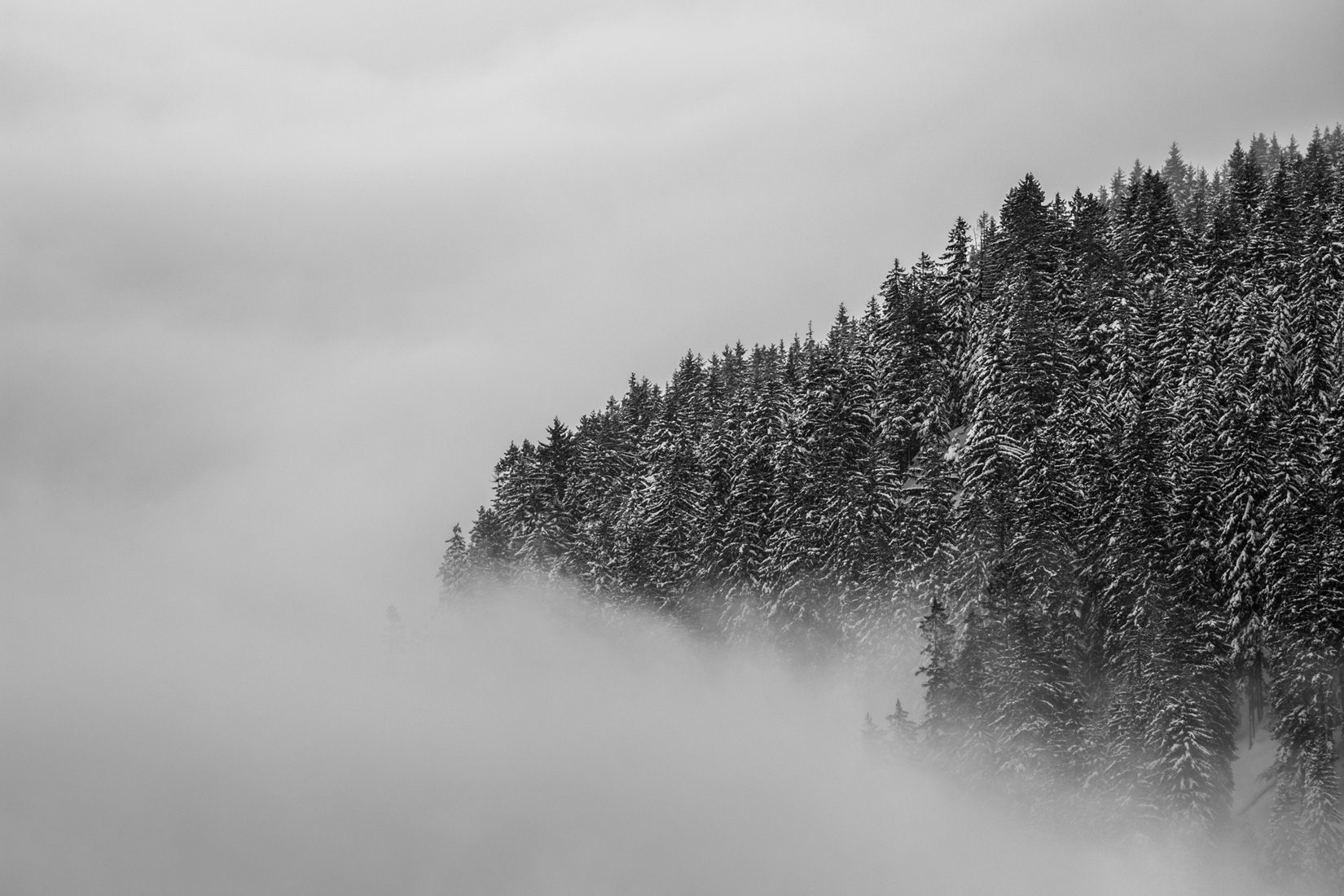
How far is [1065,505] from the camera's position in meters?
76.8

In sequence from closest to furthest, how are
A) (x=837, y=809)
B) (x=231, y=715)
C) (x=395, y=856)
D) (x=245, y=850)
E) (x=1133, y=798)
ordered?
1. (x=1133, y=798)
2. (x=837, y=809)
3. (x=395, y=856)
4. (x=245, y=850)
5. (x=231, y=715)

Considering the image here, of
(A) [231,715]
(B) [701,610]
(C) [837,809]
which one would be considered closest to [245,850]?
(A) [231,715]

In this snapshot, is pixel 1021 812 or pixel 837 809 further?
pixel 837 809

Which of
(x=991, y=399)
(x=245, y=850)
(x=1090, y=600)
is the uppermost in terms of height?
(x=991, y=399)

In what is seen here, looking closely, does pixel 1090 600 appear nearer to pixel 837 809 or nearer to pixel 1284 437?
pixel 1284 437

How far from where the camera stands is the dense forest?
6494 cm

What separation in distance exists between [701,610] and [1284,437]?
4116 cm

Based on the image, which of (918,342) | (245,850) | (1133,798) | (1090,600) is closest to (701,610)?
(918,342)

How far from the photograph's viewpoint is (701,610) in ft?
324

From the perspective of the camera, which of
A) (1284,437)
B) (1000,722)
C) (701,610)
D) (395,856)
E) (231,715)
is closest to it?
(1000,722)

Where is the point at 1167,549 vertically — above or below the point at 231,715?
above

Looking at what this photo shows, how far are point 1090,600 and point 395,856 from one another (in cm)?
7228

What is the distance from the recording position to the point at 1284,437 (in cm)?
7325

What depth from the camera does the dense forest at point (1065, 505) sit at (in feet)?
213
